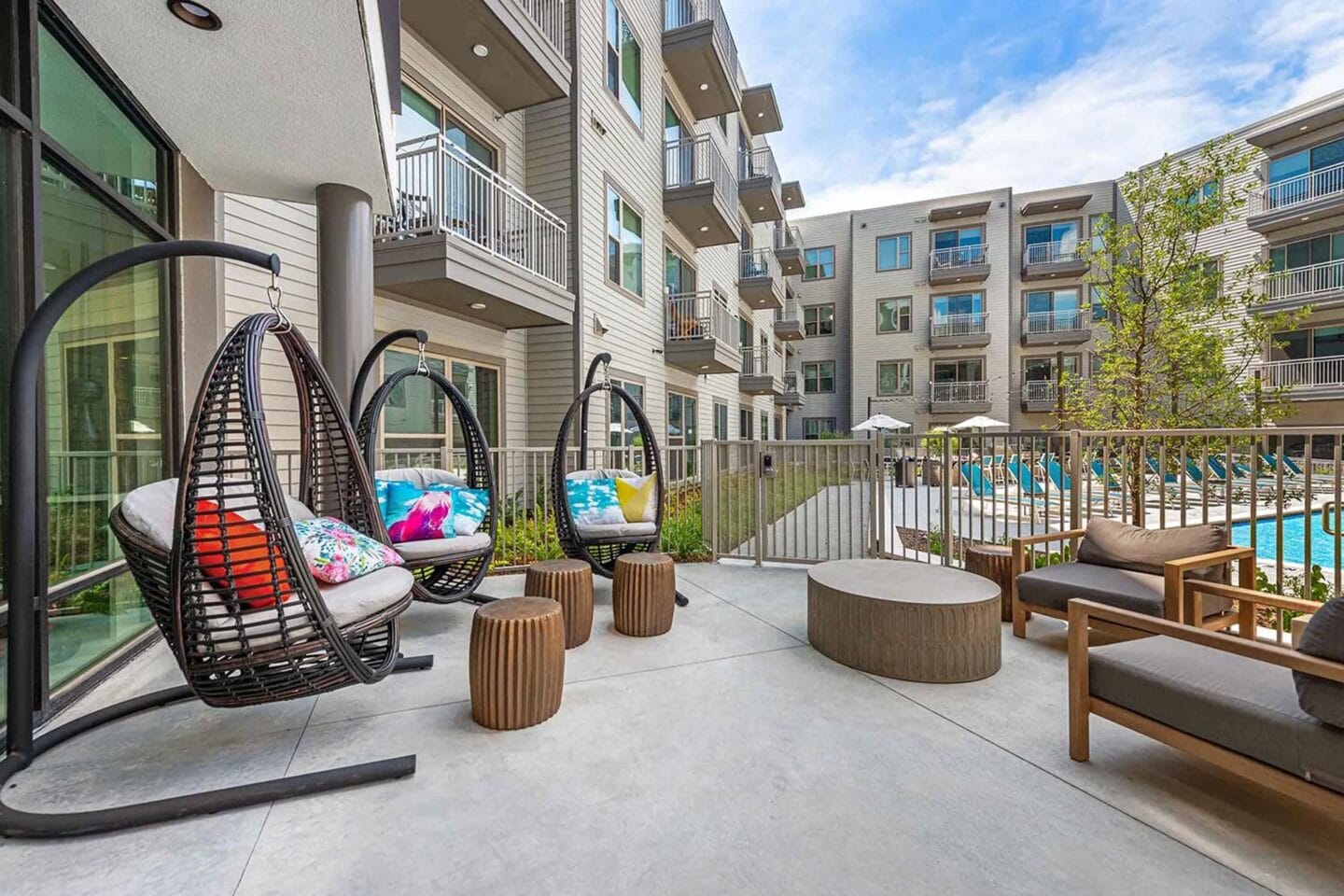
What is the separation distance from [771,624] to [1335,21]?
572 inches

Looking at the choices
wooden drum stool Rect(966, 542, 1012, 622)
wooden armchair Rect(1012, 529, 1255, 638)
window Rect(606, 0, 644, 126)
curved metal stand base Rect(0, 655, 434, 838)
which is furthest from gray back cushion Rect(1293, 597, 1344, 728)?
window Rect(606, 0, 644, 126)

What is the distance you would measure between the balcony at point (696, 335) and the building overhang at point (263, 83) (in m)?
7.01

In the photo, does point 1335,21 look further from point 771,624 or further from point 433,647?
point 433,647

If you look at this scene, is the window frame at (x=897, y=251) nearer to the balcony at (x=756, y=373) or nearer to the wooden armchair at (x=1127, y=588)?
the balcony at (x=756, y=373)

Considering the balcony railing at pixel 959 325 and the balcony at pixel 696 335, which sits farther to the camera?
the balcony railing at pixel 959 325

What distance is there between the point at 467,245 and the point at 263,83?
108 inches

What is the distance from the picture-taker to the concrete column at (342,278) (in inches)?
155

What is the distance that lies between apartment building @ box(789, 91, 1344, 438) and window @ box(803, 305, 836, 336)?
0.05 m

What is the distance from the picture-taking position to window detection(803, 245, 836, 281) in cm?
2341

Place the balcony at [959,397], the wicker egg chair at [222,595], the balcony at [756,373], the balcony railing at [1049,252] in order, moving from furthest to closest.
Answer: the balcony at [959,397] < the balcony railing at [1049,252] < the balcony at [756,373] < the wicker egg chair at [222,595]

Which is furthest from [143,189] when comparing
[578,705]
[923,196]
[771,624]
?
[923,196]

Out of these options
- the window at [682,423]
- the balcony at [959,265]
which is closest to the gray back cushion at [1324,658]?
the window at [682,423]

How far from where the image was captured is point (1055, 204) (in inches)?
784

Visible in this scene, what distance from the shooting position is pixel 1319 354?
15352 millimetres
